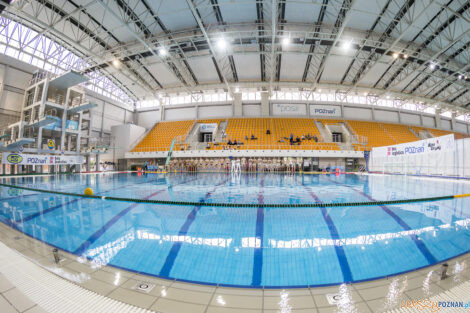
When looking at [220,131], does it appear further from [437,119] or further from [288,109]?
[437,119]

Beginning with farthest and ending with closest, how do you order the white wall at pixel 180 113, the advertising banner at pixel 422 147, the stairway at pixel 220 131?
the white wall at pixel 180 113 → the stairway at pixel 220 131 → the advertising banner at pixel 422 147

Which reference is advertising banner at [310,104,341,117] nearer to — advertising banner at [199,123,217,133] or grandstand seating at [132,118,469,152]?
grandstand seating at [132,118,469,152]

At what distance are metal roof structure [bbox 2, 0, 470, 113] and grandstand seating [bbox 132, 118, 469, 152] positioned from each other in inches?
167

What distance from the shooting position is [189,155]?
18.7 m

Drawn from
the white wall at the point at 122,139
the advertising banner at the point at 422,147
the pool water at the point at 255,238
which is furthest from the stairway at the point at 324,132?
the white wall at the point at 122,139

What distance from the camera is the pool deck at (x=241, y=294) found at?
1.23 m

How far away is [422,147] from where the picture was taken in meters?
12.1

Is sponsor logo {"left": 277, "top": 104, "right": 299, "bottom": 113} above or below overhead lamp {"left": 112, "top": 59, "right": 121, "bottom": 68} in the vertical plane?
below

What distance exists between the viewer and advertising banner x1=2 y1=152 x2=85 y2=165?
11328 millimetres

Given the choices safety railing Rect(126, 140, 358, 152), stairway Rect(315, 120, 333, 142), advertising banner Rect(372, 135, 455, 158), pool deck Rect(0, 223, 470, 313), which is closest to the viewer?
pool deck Rect(0, 223, 470, 313)

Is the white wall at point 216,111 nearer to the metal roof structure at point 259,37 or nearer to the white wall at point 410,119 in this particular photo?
the metal roof structure at point 259,37

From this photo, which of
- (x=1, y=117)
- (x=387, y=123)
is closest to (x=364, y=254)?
(x=1, y=117)

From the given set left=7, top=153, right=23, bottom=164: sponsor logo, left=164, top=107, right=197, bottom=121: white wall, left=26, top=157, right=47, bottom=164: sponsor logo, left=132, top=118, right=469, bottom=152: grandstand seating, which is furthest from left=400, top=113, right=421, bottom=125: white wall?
left=7, top=153, right=23, bottom=164: sponsor logo

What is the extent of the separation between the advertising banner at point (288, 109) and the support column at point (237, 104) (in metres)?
3.97
